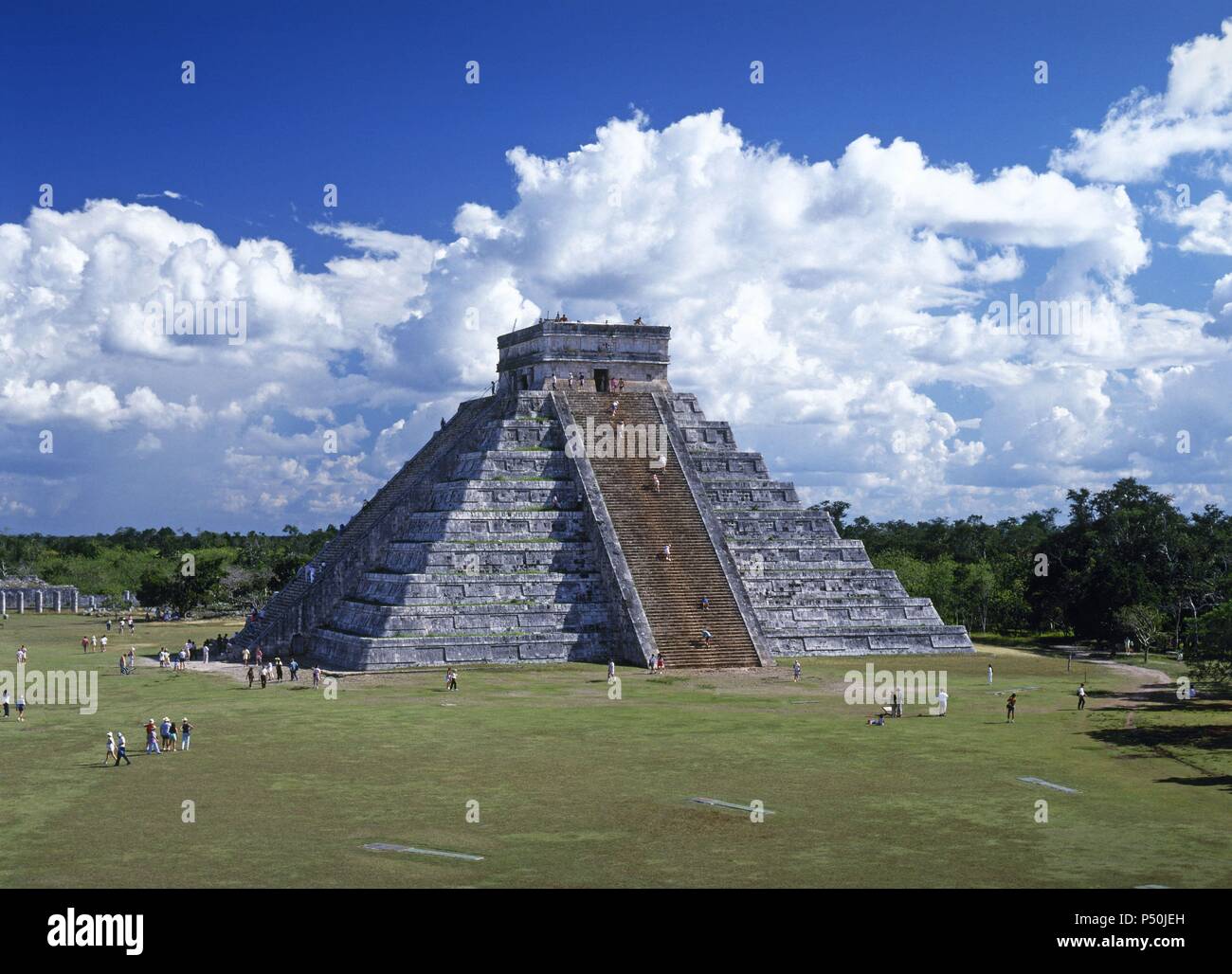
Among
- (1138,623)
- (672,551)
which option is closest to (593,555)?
(672,551)

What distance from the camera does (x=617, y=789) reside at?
24.8m

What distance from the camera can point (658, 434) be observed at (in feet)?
189

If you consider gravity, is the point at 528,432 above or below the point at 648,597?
above

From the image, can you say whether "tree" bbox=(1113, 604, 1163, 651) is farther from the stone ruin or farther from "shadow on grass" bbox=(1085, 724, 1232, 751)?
the stone ruin

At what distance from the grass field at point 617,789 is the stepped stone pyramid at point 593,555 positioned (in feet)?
19.9

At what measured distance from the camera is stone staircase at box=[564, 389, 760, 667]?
47031mm

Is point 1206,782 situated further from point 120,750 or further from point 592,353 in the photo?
point 592,353

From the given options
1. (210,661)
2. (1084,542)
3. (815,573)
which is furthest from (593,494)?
(1084,542)

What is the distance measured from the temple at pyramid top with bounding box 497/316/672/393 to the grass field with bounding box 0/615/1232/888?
22231 mm

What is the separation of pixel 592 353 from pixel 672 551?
13.6 meters

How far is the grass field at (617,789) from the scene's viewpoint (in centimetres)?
1892

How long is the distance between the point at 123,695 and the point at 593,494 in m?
20.6

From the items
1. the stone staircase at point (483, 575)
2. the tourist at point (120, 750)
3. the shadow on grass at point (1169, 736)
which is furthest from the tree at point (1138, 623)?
the tourist at point (120, 750)
